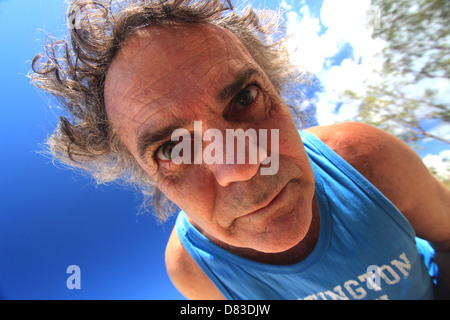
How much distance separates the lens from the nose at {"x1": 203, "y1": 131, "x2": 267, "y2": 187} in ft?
2.24

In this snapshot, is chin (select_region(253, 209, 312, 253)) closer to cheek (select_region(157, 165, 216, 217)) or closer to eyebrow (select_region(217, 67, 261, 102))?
cheek (select_region(157, 165, 216, 217))

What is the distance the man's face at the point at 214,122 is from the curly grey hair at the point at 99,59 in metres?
0.09

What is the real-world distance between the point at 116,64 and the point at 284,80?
1.00 metres

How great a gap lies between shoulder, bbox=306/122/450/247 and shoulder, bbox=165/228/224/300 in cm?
95

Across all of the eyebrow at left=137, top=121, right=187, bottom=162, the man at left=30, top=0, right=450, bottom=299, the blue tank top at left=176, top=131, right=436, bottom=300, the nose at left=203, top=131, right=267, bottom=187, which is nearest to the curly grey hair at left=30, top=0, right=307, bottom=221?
the man at left=30, top=0, right=450, bottom=299

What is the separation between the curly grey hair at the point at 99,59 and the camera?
875 mm

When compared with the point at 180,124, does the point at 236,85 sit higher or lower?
higher

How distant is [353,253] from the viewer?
3.09 feet

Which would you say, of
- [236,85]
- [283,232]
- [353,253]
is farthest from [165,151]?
[353,253]

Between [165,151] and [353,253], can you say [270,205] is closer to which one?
[165,151]

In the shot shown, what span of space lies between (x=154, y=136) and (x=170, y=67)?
219 millimetres

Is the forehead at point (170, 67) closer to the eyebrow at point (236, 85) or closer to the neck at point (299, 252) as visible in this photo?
the eyebrow at point (236, 85)
